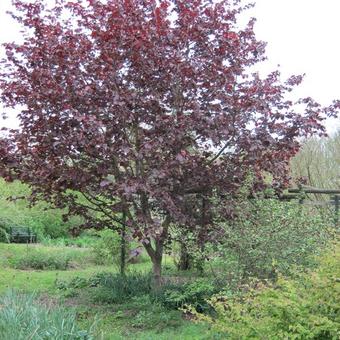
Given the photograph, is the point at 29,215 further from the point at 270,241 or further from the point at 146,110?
the point at 270,241

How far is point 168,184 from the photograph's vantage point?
6.10 meters

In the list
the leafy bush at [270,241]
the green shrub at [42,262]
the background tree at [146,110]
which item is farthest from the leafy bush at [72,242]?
the leafy bush at [270,241]

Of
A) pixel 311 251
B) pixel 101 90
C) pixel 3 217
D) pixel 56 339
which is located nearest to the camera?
pixel 56 339

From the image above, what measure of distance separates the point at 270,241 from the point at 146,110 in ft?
7.17

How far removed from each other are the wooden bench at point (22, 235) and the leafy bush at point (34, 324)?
1291 centimetres

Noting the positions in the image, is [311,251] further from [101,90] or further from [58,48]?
[58,48]

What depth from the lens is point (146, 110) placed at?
6.30 metres

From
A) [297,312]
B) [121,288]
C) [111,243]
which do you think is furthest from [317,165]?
[297,312]

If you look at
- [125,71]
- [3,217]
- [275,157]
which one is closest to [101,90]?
[125,71]

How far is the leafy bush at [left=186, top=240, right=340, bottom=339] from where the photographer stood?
3.12 metres

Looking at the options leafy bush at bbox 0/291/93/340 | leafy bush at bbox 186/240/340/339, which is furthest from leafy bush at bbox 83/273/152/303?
leafy bush at bbox 186/240/340/339

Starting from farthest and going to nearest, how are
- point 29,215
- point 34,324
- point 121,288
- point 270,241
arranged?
1. point 29,215
2. point 121,288
3. point 270,241
4. point 34,324

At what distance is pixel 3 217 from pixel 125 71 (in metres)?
7.57

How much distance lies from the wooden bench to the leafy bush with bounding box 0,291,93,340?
12.9 metres
